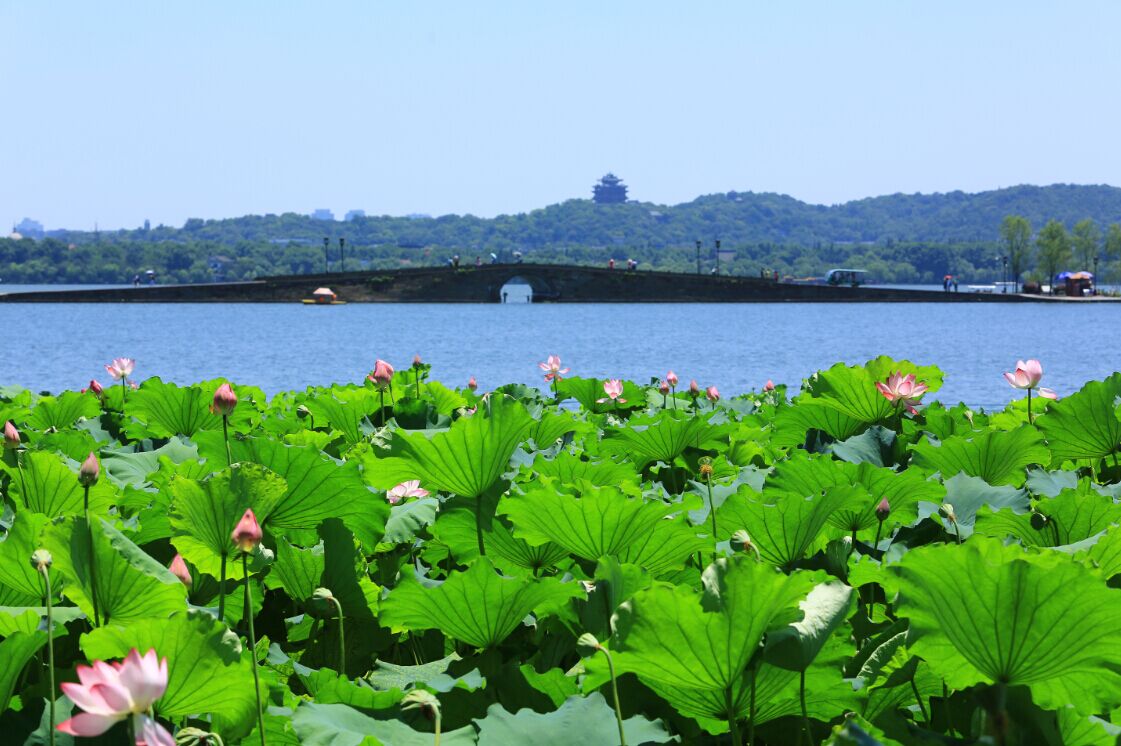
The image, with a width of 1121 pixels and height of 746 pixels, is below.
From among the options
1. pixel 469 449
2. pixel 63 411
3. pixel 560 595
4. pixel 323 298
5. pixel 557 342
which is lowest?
pixel 557 342

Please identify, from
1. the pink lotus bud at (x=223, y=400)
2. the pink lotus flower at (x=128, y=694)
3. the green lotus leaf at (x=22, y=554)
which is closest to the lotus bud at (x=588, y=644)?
the pink lotus flower at (x=128, y=694)

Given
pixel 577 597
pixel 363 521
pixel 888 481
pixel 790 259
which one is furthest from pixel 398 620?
pixel 790 259

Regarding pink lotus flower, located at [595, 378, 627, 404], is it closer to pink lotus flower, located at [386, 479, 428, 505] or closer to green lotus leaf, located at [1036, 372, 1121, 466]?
green lotus leaf, located at [1036, 372, 1121, 466]

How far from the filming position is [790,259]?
157 metres

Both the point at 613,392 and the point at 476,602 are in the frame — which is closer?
the point at 476,602

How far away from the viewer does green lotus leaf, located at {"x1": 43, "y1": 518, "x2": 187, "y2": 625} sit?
51.5 inches

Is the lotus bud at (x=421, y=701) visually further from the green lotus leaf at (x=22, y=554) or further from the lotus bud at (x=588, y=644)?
the green lotus leaf at (x=22, y=554)

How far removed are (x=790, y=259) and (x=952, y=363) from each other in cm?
12796

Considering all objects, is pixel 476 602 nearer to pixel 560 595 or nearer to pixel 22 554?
pixel 560 595

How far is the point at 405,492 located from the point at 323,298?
79.1m

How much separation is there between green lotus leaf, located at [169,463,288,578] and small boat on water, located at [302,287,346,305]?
79.0 m

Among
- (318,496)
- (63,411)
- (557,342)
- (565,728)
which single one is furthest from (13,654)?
(557,342)

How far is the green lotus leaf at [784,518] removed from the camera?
160 cm

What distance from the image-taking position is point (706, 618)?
3.43 feet
